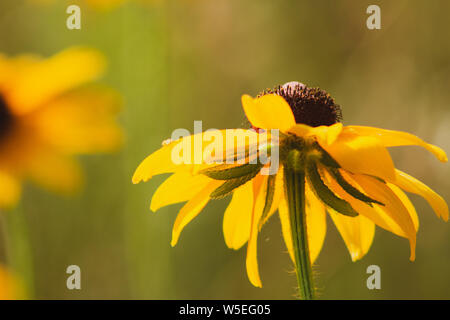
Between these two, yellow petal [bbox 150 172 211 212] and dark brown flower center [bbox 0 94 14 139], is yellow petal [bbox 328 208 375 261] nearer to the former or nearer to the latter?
yellow petal [bbox 150 172 211 212]

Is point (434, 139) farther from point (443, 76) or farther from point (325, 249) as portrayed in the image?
point (325, 249)

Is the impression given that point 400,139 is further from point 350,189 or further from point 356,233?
point 356,233

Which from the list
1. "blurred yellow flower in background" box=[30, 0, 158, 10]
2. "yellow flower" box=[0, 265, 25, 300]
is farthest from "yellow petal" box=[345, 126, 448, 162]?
"blurred yellow flower in background" box=[30, 0, 158, 10]

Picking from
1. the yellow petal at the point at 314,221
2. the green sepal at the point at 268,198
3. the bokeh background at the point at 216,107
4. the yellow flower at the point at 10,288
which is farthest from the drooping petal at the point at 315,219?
the bokeh background at the point at 216,107

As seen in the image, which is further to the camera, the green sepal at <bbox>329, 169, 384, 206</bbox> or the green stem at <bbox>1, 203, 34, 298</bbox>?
the green stem at <bbox>1, 203, 34, 298</bbox>

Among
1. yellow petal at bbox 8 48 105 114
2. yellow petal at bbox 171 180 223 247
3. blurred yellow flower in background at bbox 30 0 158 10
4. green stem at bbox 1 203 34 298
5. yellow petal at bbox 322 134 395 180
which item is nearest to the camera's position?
yellow petal at bbox 322 134 395 180

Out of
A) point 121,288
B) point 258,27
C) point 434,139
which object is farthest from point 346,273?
point 258,27
